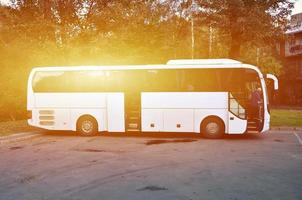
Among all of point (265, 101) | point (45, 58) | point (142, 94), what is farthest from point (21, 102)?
point (265, 101)

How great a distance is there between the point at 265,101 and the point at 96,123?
6.93 m

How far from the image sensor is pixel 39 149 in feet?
45.7

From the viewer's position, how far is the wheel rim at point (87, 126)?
18031 millimetres

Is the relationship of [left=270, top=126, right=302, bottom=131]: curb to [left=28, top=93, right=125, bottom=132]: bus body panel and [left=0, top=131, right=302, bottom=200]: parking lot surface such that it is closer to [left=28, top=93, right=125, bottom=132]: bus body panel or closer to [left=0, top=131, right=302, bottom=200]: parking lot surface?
[left=0, top=131, right=302, bottom=200]: parking lot surface

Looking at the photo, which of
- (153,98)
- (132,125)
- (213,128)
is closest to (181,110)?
(153,98)

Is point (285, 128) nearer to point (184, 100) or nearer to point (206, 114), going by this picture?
point (206, 114)

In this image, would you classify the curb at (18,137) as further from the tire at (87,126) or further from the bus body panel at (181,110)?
the bus body panel at (181,110)

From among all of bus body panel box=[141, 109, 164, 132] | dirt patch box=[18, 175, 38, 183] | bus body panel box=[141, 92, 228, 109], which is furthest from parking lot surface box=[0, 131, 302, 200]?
bus body panel box=[141, 92, 228, 109]

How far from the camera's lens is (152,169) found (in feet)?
32.8

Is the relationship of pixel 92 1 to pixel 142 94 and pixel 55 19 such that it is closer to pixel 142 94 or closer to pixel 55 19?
pixel 55 19

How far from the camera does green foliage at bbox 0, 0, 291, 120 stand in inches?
927

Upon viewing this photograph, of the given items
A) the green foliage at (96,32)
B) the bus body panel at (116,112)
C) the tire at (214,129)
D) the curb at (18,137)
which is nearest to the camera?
the curb at (18,137)

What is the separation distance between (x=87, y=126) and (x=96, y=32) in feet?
29.8

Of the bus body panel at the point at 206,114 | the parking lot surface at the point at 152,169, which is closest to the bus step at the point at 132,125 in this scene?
the parking lot surface at the point at 152,169
